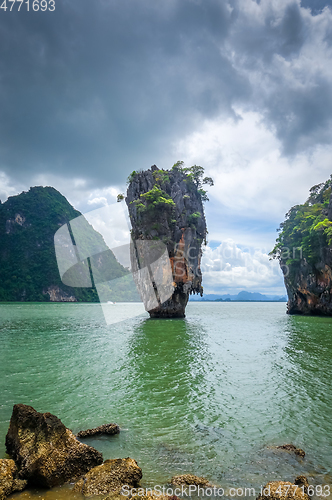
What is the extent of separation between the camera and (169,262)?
32.8 m

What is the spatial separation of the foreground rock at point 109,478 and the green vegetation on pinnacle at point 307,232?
109ft

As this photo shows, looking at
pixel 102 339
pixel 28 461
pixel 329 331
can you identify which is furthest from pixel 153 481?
pixel 329 331

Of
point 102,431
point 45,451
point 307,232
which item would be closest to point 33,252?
point 307,232

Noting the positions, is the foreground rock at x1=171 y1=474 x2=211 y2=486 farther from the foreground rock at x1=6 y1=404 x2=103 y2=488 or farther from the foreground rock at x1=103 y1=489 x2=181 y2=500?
the foreground rock at x1=6 y1=404 x2=103 y2=488

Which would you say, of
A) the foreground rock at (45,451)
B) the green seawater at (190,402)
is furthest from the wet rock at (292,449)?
the foreground rock at (45,451)

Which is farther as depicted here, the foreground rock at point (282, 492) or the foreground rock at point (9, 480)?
the foreground rock at point (9, 480)

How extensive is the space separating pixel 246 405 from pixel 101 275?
3417 inches

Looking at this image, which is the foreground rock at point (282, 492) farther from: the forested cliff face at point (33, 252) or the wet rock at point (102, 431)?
the forested cliff face at point (33, 252)

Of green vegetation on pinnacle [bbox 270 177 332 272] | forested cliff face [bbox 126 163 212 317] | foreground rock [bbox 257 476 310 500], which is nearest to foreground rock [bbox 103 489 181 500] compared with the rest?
foreground rock [bbox 257 476 310 500]

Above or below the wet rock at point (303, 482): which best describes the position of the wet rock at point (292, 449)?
below

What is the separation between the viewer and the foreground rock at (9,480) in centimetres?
403

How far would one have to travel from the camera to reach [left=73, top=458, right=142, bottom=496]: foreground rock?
4.16 metres

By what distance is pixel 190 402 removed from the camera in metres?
8.35

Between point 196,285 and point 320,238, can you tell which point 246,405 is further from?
point 320,238
